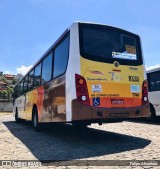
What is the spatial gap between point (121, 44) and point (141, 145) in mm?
3087

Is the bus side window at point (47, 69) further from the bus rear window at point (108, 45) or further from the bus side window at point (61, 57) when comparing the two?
the bus rear window at point (108, 45)

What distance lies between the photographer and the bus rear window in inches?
313

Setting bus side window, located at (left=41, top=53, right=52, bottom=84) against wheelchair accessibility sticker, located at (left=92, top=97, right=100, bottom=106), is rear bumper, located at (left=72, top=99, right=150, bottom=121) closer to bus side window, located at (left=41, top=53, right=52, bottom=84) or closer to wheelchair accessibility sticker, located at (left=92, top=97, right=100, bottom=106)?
wheelchair accessibility sticker, located at (left=92, top=97, right=100, bottom=106)

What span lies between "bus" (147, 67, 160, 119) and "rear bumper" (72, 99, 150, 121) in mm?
6360

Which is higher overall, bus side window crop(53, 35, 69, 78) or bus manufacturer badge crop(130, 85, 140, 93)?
bus side window crop(53, 35, 69, 78)

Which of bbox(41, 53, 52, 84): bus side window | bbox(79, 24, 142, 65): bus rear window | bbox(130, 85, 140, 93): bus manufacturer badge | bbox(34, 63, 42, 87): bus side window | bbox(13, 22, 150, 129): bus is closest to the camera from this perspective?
bbox(13, 22, 150, 129): bus

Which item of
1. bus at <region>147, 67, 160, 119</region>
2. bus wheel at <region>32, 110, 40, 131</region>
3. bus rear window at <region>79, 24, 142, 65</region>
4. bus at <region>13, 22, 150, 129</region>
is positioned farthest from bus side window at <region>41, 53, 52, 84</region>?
bus at <region>147, 67, 160, 119</region>

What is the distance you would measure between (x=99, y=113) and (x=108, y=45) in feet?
6.90

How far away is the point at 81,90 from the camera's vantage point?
24.4ft

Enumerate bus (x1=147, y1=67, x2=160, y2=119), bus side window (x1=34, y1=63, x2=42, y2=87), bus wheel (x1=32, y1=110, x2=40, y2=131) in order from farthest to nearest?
bus (x1=147, y1=67, x2=160, y2=119), bus side window (x1=34, y1=63, x2=42, y2=87), bus wheel (x1=32, y1=110, x2=40, y2=131)

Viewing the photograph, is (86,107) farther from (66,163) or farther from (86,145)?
(66,163)

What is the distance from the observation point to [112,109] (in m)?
7.70

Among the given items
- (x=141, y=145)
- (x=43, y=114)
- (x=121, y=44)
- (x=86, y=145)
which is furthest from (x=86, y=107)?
(x=43, y=114)

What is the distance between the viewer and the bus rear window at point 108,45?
796 cm
